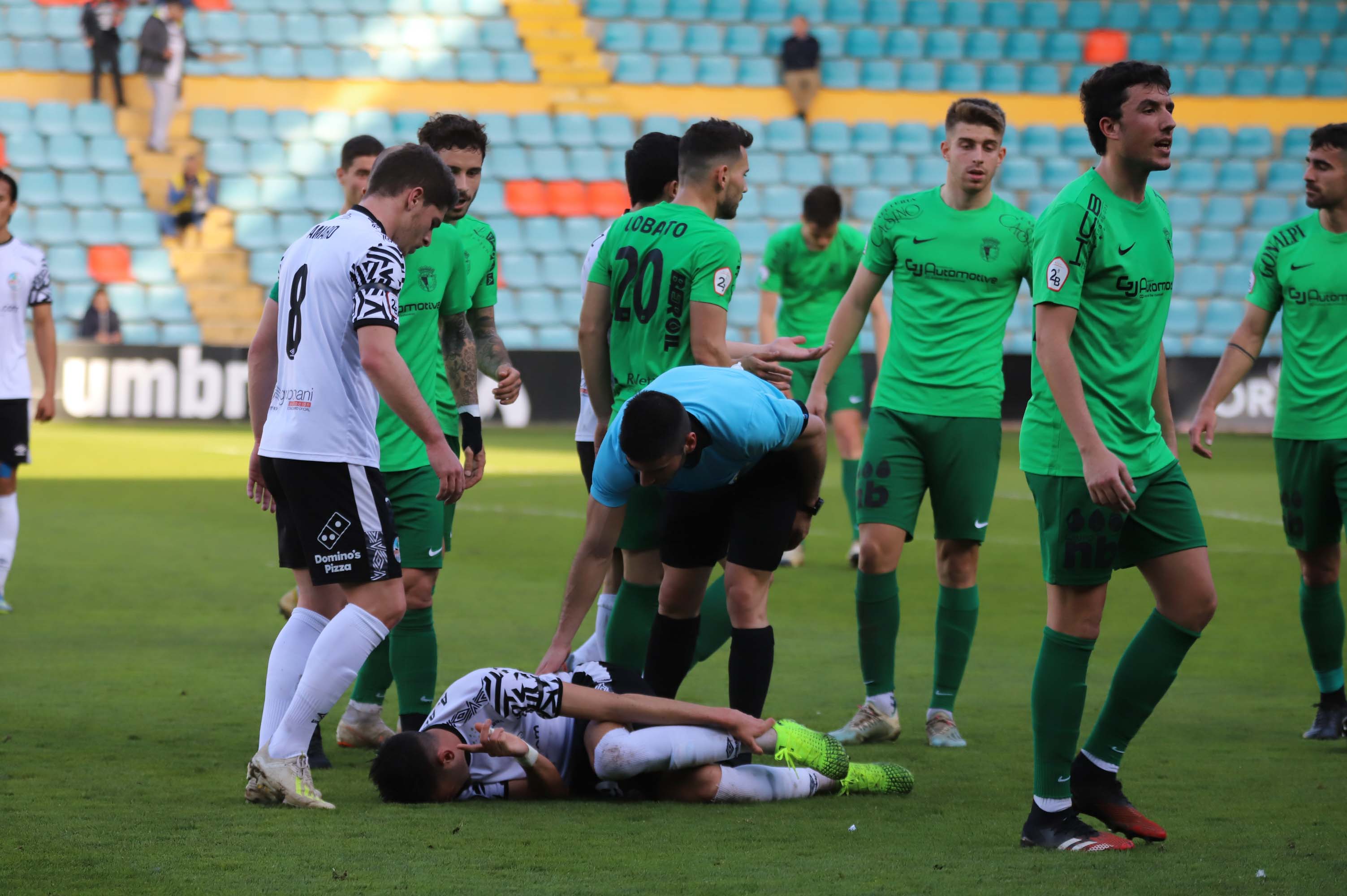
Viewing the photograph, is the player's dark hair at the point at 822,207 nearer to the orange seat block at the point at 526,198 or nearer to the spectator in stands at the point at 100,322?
the spectator in stands at the point at 100,322

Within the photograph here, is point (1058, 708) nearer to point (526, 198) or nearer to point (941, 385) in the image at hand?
point (941, 385)

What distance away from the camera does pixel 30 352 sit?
19672mm

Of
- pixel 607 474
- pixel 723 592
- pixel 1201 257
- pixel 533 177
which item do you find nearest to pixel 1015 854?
pixel 607 474

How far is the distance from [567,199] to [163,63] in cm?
591

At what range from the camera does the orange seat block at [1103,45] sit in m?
26.4

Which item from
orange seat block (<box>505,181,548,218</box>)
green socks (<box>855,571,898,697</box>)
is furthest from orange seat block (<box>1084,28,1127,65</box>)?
green socks (<box>855,571,898,697</box>)

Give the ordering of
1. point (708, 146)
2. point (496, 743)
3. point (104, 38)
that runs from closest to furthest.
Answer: point (496, 743)
point (708, 146)
point (104, 38)

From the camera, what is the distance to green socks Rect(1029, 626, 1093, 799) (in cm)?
414

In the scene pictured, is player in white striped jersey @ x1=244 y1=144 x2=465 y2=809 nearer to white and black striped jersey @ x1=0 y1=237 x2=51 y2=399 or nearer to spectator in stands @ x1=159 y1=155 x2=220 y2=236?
white and black striped jersey @ x1=0 y1=237 x2=51 y2=399

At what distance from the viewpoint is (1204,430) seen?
5727 millimetres

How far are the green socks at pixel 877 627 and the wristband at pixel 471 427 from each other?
4.65ft

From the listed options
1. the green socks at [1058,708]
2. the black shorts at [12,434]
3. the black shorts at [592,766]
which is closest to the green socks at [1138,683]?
the green socks at [1058,708]

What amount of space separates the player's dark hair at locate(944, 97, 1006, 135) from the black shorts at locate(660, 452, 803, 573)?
64.0 inches

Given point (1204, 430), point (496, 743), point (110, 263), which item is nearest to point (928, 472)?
point (1204, 430)
